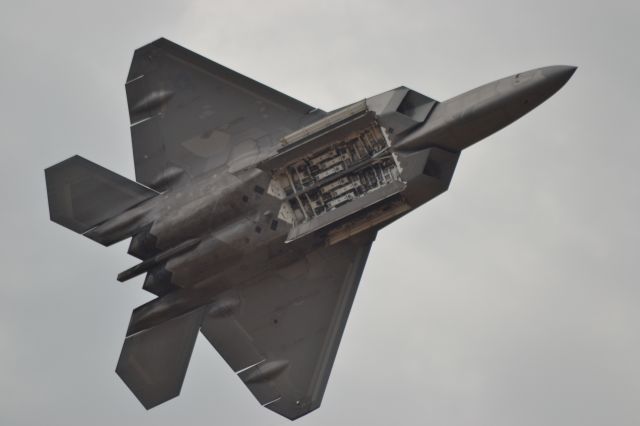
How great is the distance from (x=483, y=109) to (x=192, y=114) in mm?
8634

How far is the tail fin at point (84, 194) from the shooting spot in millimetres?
37625

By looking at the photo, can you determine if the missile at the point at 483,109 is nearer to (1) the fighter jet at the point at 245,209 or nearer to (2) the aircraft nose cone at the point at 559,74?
(2) the aircraft nose cone at the point at 559,74

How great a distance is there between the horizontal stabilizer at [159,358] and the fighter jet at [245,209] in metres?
0.03

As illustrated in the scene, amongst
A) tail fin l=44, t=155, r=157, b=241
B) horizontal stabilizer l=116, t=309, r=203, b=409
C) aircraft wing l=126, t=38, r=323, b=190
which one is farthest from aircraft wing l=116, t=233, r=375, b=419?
aircraft wing l=126, t=38, r=323, b=190

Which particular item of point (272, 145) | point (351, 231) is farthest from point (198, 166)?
point (351, 231)

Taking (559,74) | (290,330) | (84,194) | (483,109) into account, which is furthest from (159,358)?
(559,74)

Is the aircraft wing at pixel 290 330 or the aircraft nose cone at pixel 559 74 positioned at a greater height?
the aircraft nose cone at pixel 559 74

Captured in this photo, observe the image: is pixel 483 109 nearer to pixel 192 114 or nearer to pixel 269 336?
pixel 192 114

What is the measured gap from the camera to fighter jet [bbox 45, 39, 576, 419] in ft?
116

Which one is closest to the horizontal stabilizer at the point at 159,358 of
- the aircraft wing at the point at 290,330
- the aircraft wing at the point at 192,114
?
the aircraft wing at the point at 290,330

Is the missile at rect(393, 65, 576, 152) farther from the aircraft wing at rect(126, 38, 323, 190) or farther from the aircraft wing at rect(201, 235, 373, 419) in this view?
the aircraft wing at rect(201, 235, 373, 419)

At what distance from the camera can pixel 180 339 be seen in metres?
37.8

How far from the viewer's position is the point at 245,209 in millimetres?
36312

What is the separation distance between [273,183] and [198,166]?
2697mm
